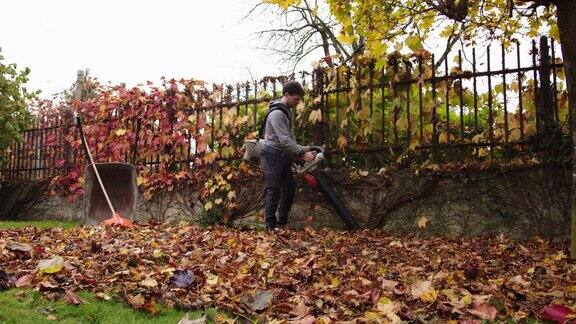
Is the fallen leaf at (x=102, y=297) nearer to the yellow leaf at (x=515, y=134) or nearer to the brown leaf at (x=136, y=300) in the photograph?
the brown leaf at (x=136, y=300)

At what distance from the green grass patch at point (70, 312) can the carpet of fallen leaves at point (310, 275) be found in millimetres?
61

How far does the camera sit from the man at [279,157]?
5.52 meters

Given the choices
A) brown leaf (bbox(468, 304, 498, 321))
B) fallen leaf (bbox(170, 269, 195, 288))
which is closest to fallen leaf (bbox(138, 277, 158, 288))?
fallen leaf (bbox(170, 269, 195, 288))

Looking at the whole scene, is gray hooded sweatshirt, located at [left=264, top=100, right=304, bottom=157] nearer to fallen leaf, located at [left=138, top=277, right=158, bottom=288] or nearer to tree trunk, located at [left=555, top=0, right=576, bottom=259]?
tree trunk, located at [left=555, top=0, right=576, bottom=259]

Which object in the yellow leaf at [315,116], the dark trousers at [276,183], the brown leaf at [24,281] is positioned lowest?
the brown leaf at [24,281]

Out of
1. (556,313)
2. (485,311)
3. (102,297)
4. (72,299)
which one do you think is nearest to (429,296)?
(485,311)

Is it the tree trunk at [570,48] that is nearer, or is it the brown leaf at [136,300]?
the brown leaf at [136,300]

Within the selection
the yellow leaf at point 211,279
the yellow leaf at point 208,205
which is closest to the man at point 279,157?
the yellow leaf at point 208,205

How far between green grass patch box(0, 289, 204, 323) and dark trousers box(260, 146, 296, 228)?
3137 millimetres

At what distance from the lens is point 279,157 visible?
18.3ft

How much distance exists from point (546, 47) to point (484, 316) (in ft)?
12.1

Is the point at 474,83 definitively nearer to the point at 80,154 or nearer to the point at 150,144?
the point at 150,144

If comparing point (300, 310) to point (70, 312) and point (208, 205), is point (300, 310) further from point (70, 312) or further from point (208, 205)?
point (208, 205)

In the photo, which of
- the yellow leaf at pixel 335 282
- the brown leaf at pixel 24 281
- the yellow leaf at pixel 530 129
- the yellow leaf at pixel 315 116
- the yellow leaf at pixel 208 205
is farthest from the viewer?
the yellow leaf at pixel 208 205
